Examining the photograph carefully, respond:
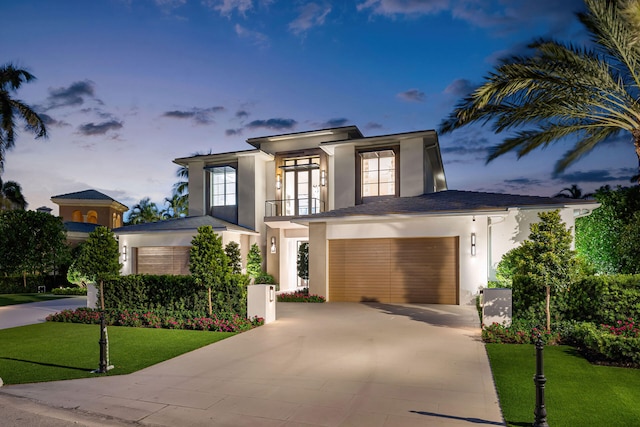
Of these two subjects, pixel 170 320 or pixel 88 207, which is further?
pixel 88 207

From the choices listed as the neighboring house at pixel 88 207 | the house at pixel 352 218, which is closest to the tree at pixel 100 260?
→ the house at pixel 352 218

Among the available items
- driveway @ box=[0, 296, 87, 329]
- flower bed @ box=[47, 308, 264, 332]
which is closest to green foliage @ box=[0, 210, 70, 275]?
driveway @ box=[0, 296, 87, 329]

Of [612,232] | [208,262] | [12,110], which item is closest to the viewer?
[208,262]

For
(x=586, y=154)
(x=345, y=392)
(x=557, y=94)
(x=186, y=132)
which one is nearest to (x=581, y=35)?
(x=557, y=94)

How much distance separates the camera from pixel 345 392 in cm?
604

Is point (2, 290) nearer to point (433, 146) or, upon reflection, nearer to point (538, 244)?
point (433, 146)

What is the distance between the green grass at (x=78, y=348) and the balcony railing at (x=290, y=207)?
11.7m

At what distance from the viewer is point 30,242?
76.6 ft

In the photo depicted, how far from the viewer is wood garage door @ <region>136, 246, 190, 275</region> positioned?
21.5 metres

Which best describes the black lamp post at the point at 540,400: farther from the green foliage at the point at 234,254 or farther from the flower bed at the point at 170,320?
the green foliage at the point at 234,254

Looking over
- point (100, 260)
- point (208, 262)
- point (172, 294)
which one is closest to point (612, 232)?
point (208, 262)

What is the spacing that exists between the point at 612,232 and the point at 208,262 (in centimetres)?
1302

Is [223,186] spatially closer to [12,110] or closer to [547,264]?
[12,110]

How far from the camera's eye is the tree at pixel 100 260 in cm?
1327
